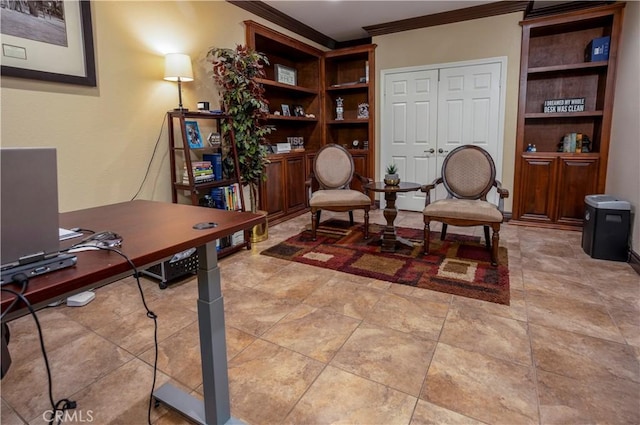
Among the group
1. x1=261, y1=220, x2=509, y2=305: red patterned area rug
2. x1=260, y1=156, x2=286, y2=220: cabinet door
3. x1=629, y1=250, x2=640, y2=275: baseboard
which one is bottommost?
x1=261, y1=220, x2=509, y2=305: red patterned area rug

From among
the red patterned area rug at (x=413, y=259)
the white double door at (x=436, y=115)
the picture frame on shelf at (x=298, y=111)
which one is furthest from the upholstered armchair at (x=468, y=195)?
the picture frame on shelf at (x=298, y=111)

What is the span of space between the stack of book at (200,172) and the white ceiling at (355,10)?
2152mm

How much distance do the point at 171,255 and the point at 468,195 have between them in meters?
3.12

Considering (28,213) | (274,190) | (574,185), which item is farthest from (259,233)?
(574,185)

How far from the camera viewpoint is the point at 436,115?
195 inches

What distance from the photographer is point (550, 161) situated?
13.9ft

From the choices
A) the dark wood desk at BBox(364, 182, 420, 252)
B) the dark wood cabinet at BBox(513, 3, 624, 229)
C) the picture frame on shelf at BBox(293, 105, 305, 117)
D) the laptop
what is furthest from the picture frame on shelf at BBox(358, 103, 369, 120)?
the laptop

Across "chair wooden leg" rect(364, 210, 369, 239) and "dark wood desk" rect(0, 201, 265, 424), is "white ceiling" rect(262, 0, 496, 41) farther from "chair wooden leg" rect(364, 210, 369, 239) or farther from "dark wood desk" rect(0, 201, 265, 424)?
"dark wood desk" rect(0, 201, 265, 424)

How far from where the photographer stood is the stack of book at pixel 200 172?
318cm

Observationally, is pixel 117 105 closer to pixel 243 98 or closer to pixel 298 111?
pixel 243 98

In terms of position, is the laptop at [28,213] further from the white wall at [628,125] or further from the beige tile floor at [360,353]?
the white wall at [628,125]

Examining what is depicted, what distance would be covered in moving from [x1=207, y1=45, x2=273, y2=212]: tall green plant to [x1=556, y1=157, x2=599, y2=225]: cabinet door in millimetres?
3456

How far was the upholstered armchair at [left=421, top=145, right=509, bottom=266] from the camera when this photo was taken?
3043mm

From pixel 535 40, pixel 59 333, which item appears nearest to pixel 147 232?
pixel 59 333
